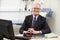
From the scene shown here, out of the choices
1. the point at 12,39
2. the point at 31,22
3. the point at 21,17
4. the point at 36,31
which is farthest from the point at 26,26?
the point at 21,17

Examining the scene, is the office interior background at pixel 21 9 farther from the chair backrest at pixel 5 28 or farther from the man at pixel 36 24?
the chair backrest at pixel 5 28

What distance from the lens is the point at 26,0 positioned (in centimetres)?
462

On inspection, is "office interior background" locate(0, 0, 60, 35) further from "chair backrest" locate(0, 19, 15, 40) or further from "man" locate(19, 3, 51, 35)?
"chair backrest" locate(0, 19, 15, 40)

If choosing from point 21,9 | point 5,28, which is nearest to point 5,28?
point 5,28

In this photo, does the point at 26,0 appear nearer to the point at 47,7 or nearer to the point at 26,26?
the point at 47,7

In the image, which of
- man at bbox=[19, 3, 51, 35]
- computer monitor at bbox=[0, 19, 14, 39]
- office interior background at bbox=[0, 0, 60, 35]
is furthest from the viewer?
office interior background at bbox=[0, 0, 60, 35]

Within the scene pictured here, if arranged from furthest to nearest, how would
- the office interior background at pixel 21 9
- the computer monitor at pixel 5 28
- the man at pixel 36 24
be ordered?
the office interior background at pixel 21 9 < the man at pixel 36 24 < the computer monitor at pixel 5 28

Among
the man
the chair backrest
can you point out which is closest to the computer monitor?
the chair backrest

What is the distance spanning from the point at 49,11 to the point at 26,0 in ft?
2.61

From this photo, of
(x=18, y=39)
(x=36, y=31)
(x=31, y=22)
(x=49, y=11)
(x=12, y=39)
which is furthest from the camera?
(x=49, y=11)

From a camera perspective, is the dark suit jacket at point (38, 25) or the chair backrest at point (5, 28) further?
the dark suit jacket at point (38, 25)

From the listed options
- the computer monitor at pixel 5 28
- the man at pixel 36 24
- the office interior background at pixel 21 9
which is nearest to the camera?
the computer monitor at pixel 5 28

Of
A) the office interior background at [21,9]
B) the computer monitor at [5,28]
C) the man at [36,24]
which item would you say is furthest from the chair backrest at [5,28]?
the office interior background at [21,9]

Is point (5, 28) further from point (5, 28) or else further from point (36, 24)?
point (36, 24)
